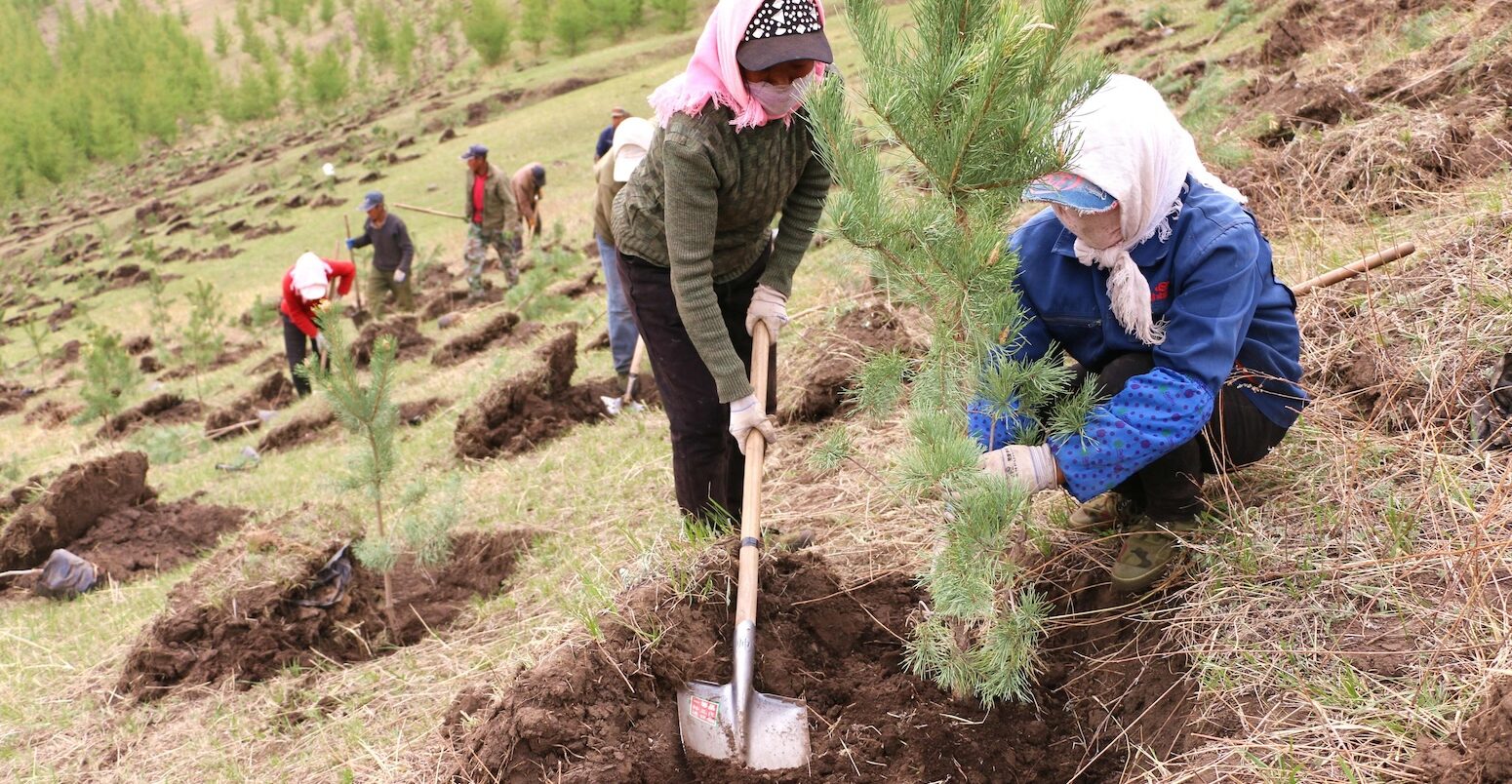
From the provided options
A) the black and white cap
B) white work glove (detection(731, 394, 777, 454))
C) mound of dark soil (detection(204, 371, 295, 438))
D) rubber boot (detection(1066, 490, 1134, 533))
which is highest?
the black and white cap

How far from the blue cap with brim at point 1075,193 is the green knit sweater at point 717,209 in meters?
0.75

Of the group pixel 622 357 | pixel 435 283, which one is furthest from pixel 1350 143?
pixel 435 283

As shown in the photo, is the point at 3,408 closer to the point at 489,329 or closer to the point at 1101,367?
the point at 489,329

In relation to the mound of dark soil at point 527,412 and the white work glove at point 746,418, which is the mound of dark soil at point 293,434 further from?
the white work glove at point 746,418

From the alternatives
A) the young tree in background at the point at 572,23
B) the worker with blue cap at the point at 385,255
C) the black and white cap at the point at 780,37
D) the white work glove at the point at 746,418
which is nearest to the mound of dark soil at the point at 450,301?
the worker with blue cap at the point at 385,255

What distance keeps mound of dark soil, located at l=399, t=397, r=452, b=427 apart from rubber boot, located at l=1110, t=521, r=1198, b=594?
6.00 meters

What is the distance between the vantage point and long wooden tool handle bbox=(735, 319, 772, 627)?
2.54 m

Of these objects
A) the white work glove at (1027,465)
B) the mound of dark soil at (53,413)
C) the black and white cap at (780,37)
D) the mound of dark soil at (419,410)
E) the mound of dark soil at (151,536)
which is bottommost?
the mound of dark soil at (53,413)

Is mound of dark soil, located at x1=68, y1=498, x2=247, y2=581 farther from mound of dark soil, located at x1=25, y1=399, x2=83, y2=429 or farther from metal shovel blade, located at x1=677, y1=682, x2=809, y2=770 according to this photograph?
mound of dark soil, located at x1=25, y1=399, x2=83, y2=429

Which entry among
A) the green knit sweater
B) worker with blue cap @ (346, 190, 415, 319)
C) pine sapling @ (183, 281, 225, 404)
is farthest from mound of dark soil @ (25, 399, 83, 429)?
the green knit sweater

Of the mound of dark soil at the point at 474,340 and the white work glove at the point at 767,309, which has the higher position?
the white work glove at the point at 767,309

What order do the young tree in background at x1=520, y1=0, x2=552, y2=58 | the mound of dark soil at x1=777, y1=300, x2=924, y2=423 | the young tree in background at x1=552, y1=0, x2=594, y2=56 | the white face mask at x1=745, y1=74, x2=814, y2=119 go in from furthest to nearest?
the young tree in background at x1=520, y1=0, x2=552, y2=58, the young tree in background at x1=552, y1=0, x2=594, y2=56, the mound of dark soil at x1=777, y1=300, x2=924, y2=423, the white face mask at x1=745, y1=74, x2=814, y2=119

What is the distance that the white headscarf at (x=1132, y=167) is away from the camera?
A: 6.69 ft

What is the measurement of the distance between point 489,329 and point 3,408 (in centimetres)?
800
